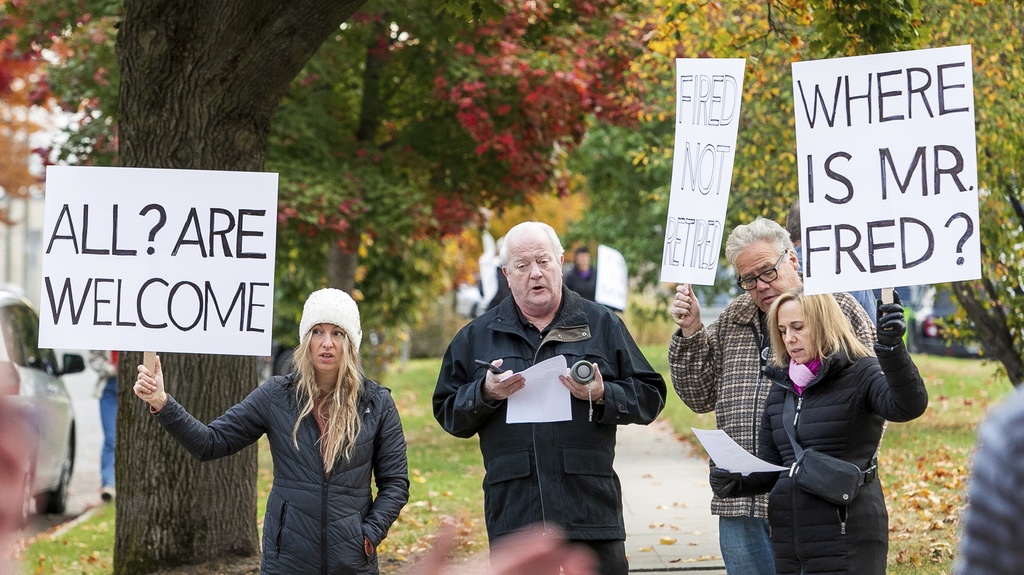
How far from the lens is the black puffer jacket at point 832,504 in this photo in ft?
14.4

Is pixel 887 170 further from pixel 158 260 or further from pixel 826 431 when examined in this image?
pixel 158 260

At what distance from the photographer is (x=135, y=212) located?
5.60 m

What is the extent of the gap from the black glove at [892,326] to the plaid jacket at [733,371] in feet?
2.20

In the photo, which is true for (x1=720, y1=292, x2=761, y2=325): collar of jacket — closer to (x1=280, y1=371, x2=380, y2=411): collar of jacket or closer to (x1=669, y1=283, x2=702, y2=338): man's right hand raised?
(x1=669, y1=283, x2=702, y2=338): man's right hand raised

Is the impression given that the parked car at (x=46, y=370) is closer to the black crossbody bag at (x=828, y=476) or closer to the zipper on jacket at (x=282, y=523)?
the zipper on jacket at (x=282, y=523)

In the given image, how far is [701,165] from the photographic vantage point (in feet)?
17.8

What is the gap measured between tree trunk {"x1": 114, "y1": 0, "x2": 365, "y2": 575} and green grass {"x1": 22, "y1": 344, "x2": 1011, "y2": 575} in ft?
3.04

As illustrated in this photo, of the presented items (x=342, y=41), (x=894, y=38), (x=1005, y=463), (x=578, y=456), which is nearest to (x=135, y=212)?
(x=578, y=456)

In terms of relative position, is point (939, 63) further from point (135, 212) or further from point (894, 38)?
point (135, 212)

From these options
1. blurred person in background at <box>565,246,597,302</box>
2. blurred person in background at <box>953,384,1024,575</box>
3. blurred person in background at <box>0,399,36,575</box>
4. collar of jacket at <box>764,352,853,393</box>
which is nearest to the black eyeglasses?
collar of jacket at <box>764,352,853,393</box>

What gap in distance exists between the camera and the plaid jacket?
4.96 m

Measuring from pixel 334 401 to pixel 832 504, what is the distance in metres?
1.84

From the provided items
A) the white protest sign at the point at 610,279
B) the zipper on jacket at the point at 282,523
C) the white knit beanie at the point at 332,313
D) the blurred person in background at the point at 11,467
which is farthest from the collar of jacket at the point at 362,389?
the white protest sign at the point at 610,279

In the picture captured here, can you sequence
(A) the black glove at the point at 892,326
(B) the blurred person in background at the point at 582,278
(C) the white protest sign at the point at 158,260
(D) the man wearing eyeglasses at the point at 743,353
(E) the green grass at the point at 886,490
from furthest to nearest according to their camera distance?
(B) the blurred person in background at the point at 582,278, (E) the green grass at the point at 886,490, (C) the white protest sign at the point at 158,260, (D) the man wearing eyeglasses at the point at 743,353, (A) the black glove at the point at 892,326
